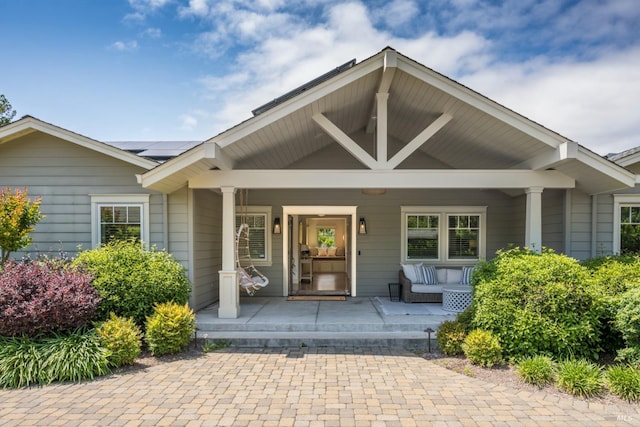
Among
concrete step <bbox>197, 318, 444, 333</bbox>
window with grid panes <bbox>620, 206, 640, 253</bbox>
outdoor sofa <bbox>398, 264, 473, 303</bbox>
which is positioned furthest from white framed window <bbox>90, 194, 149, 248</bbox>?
window with grid panes <bbox>620, 206, 640, 253</bbox>

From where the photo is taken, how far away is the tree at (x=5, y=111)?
17.1 meters

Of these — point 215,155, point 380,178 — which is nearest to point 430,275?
point 380,178

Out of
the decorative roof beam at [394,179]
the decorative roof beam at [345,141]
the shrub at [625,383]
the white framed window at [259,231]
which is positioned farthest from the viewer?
the white framed window at [259,231]

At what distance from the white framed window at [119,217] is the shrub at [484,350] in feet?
18.7

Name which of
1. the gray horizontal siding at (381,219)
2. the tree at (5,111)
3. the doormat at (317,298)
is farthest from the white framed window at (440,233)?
the tree at (5,111)

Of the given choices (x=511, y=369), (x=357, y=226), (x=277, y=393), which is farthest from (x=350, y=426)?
(x=357, y=226)

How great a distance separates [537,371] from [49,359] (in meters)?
5.73

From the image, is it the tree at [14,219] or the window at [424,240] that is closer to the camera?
the tree at [14,219]

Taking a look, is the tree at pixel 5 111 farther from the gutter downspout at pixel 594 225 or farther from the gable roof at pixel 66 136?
the gutter downspout at pixel 594 225

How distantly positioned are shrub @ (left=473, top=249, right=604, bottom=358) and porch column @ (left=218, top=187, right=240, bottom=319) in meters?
3.89

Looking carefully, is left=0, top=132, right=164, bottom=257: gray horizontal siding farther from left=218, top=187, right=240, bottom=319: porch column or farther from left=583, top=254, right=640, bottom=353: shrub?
left=583, top=254, right=640, bottom=353: shrub

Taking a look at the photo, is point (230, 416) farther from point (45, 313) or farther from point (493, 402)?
point (45, 313)

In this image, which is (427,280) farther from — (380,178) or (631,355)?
(631,355)

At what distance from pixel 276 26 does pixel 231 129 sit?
139 inches
